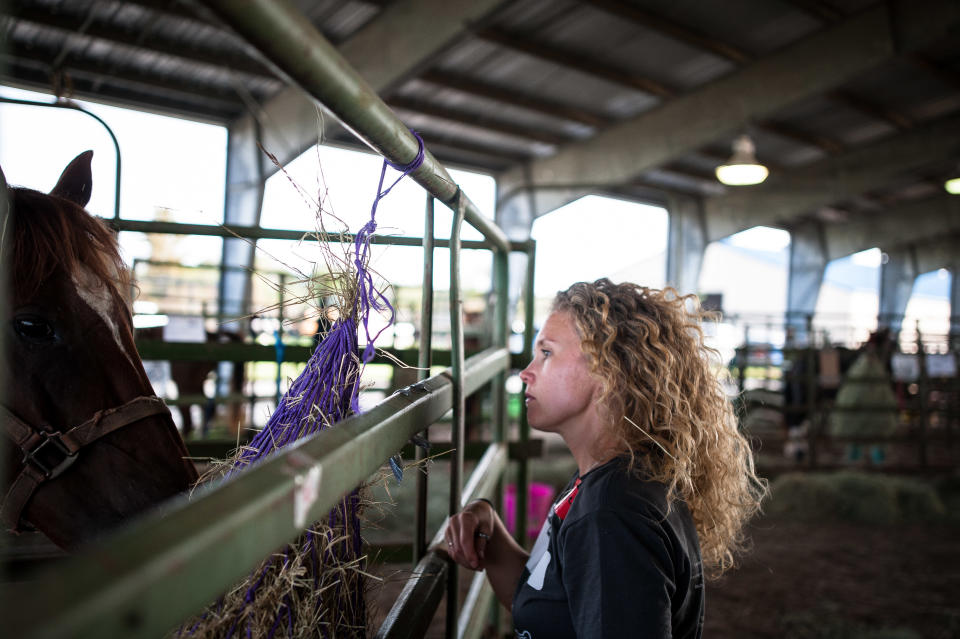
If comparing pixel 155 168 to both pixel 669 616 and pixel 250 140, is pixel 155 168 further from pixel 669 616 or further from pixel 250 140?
pixel 669 616

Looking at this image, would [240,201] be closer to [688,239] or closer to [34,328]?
[34,328]

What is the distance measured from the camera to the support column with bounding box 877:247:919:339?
1797 cm

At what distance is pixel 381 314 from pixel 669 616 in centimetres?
52

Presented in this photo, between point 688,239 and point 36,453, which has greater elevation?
point 688,239

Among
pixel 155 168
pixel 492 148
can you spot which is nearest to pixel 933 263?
pixel 492 148

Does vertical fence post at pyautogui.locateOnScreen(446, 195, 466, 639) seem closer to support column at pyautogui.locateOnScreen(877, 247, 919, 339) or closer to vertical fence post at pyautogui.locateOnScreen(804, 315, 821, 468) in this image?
vertical fence post at pyautogui.locateOnScreen(804, 315, 821, 468)

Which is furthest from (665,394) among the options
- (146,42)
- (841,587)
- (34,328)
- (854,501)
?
(146,42)

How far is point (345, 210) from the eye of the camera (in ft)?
3.26

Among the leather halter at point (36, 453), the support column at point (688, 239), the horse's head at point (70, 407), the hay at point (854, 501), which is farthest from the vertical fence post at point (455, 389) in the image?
the support column at point (688, 239)

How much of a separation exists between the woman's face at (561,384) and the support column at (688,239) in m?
12.7

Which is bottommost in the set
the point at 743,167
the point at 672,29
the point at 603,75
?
the point at 743,167

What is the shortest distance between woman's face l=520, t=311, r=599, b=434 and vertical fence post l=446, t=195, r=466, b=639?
14 centimetres

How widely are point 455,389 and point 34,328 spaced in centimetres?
67

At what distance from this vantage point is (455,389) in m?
1.25
